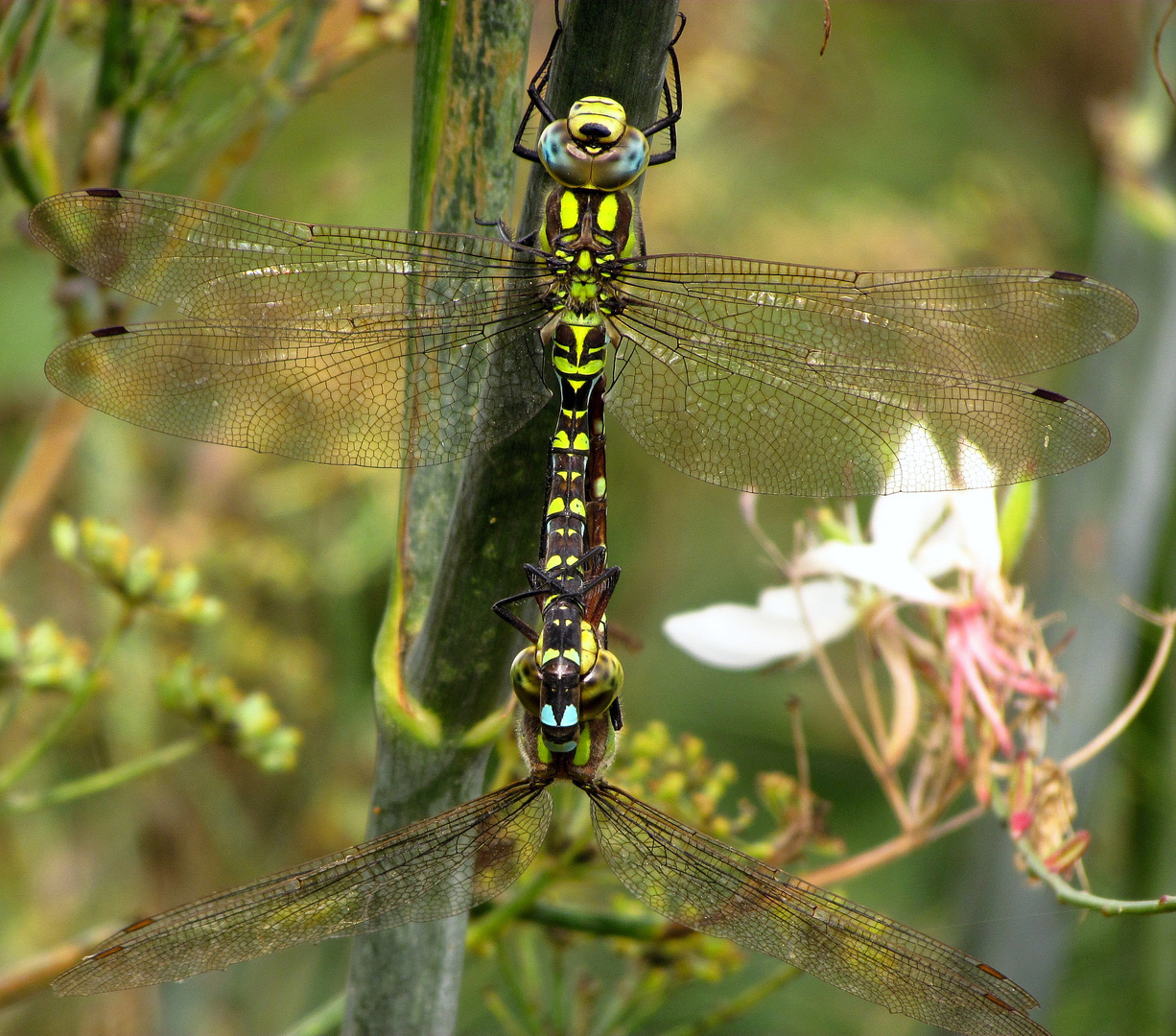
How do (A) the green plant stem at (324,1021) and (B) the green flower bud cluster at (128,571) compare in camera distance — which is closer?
(A) the green plant stem at (324,1021)

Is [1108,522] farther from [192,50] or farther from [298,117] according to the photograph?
[298,117]

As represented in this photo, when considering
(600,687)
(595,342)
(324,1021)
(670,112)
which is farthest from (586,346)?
(324,1021)

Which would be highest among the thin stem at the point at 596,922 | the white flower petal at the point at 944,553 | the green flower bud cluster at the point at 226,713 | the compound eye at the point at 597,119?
the compound eye at the point at 597,119

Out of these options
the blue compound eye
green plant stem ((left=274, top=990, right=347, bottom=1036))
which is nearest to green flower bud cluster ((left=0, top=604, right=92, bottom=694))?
green plant stem ((left=274, top=990, right=347, bottom=1036))

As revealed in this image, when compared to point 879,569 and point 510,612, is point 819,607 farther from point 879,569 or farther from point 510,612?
point 510,612

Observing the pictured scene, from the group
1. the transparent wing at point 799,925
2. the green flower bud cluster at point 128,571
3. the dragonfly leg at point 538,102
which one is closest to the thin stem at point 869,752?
the transparent wing at point 799,925

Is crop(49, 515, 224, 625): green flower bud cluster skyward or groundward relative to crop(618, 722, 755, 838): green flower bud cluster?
skyward

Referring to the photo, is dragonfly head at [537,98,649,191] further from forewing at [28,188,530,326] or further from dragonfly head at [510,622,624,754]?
dragonfly head at [510,622,624,754]

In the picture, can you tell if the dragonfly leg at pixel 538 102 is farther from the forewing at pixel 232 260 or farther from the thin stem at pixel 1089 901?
the thin stem at pixel 1089 901
